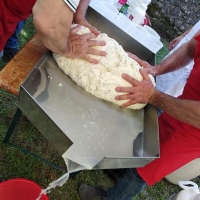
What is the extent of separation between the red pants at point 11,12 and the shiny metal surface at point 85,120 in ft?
0.83

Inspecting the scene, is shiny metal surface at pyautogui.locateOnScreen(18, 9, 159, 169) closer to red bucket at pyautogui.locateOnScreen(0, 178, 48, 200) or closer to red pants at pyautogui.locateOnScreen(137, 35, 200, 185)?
red pants at pyautogui.locateOnScreen(137, 35, 200, 185)

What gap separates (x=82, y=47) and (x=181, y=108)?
65cm

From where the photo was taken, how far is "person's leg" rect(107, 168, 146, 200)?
1876 mm

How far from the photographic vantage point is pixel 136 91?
1696 millimetres

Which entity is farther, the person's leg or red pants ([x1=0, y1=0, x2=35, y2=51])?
the person's leg

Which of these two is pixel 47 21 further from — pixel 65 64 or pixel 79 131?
pixel 79 131

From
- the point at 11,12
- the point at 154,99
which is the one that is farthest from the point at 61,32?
the point at 154,99

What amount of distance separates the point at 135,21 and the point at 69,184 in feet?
4.87

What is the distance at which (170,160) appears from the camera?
5.69 feet

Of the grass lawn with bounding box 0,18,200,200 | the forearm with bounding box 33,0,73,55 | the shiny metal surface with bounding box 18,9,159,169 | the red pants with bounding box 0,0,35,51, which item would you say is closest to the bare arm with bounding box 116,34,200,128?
the shiny metal surface with bounding box 18,9,159,169

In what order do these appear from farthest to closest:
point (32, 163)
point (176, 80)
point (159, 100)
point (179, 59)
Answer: point (176, 80), point (32, 163), point (179, 59), point (159, 100)

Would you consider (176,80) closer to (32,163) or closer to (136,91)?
(136,91)

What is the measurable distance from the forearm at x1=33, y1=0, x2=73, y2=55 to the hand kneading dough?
21 centimetres

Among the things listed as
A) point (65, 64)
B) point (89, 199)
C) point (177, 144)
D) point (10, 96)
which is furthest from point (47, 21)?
point (89, 199)
